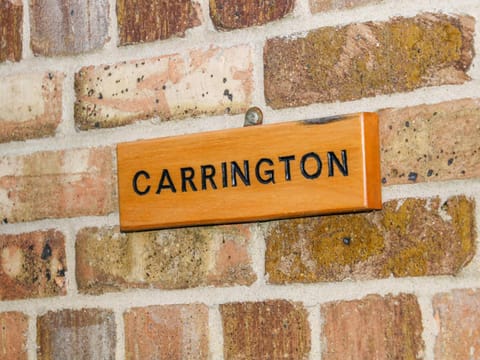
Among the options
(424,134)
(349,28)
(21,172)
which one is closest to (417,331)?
(424,134)

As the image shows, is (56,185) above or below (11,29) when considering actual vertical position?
below

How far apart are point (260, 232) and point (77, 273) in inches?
9.5

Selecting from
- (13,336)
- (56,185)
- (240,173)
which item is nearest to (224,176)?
(240,173)

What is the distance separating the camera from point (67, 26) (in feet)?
3.75

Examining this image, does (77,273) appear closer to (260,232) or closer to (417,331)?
(260,232)

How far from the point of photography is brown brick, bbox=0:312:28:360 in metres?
1.14

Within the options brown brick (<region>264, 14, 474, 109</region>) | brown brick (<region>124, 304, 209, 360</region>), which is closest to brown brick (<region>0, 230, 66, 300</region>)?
brown brick (<region>124, 304, 209, 360</region>)

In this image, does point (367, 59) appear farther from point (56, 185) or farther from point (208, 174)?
point (56, 185)

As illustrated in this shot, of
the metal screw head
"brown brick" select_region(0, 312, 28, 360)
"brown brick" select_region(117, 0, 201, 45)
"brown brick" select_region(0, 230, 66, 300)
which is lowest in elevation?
"brown brick" select_region(0, 312, 28, 360)

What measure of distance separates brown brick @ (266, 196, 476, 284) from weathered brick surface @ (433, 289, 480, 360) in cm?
3

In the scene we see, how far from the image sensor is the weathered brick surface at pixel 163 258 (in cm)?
102

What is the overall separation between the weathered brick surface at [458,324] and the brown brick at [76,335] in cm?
38

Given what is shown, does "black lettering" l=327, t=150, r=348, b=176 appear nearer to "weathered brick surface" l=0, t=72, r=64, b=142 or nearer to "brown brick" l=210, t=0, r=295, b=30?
"brown brick" l=210, t=0, r=295, b=30

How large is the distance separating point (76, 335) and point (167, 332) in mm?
122
